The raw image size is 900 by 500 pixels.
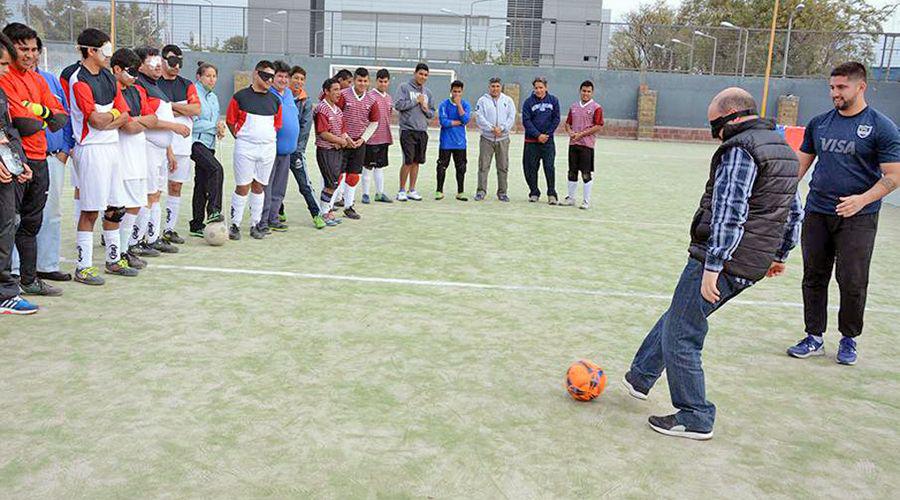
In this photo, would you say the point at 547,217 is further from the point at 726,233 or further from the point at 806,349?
the point at 726,233

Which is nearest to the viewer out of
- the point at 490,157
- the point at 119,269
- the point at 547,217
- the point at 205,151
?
the point at 119,269

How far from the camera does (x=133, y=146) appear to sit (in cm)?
708

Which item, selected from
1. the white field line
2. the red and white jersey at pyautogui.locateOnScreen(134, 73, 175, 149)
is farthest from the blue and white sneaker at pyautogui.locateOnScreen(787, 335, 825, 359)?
the red and white jersey at pyautogui.locateOnScreen(134, 73, 175, 149)

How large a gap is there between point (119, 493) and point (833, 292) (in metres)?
6.99

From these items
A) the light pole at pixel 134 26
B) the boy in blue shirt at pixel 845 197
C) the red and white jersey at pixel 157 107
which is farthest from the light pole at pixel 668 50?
the boy in blue shirt at pixel 845 197

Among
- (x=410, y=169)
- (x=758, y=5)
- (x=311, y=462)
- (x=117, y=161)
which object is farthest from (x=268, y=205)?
(x=758, y=5)

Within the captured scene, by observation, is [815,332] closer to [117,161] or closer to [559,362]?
[559,362]

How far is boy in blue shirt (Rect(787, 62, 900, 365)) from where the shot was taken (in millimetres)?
5434

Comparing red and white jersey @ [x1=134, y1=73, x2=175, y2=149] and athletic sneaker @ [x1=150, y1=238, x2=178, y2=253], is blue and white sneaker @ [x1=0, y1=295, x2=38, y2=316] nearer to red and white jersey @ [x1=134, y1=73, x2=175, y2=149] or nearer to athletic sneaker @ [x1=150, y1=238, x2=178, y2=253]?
athletic sneaker @ [x1=150, y1=238, x2=178, y2=253]

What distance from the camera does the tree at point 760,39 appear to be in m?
38.4

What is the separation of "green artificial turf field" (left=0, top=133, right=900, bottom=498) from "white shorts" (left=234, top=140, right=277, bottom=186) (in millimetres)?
899

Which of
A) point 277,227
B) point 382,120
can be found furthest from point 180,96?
point 382,120

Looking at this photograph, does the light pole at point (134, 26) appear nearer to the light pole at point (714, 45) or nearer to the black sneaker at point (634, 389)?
the light pole at point (714, 45)

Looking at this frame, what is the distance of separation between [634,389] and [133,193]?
4749 mm
